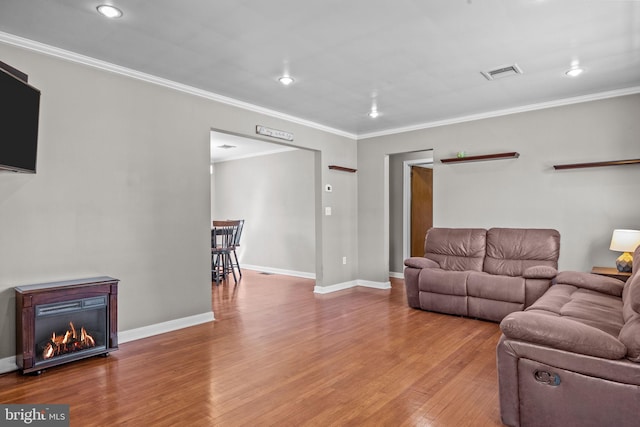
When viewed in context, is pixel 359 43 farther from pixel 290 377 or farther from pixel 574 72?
pixel 290 377

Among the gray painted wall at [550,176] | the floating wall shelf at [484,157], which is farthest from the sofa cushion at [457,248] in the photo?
the floating wall shelf at [484,157]

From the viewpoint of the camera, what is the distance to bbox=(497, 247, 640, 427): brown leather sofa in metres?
1.81

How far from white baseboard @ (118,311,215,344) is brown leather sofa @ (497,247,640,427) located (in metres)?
3.12

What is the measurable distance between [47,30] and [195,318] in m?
2.92

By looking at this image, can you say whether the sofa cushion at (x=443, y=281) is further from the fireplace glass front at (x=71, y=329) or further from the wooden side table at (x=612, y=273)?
the fireplace glass front at (x=71, y=329)

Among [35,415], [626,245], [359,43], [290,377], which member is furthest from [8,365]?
[626,245]

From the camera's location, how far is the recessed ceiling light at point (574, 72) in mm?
3658

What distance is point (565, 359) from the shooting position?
1947 mm

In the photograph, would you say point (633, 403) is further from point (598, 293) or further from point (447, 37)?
point (447, 37)

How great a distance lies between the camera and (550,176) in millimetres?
4723

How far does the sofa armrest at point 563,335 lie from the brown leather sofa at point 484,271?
219cm

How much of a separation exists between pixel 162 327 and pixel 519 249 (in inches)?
163

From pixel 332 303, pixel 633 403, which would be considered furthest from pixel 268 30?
pixel 332 303

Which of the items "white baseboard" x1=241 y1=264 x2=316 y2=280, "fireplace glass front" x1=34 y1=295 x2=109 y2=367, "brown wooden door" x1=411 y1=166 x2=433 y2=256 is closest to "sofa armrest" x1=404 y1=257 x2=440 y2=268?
"brown wooden door" x1=411 y1=166 x2=433 y2=256
